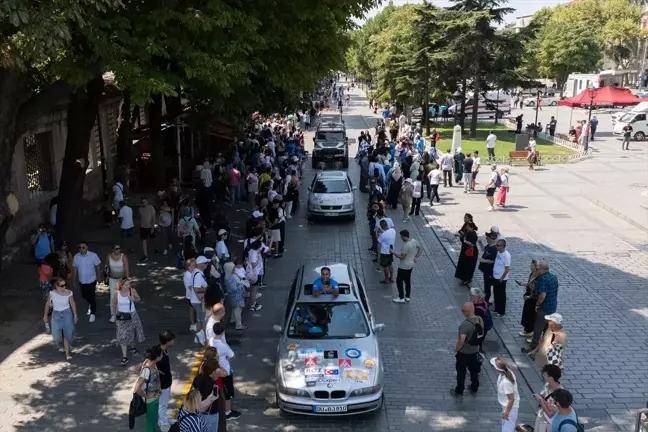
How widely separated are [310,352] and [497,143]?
98.2 ft

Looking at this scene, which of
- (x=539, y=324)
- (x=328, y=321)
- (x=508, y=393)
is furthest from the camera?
(x=539, y=324)

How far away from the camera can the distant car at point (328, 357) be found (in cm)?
792

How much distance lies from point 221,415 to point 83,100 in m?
8.82

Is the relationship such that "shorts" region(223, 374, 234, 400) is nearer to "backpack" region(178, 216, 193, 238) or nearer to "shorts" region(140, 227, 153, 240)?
"backpack" region(178, 216, 193, 238)

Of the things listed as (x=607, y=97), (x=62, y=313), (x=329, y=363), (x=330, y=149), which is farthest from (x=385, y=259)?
(x=607, y=97)

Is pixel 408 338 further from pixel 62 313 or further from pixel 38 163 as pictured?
pixel 38 163

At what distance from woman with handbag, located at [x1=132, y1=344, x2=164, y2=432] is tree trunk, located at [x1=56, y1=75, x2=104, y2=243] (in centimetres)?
723

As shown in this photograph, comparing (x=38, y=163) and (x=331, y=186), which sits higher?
(x=38, y=163)

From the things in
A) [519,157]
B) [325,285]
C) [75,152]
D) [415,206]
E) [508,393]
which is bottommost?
[508,393]

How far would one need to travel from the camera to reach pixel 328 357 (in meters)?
8.32

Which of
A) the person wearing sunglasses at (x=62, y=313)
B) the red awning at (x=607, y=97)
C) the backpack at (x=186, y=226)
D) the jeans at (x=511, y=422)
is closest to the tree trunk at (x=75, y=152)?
the backpack at (x=186, y=226)

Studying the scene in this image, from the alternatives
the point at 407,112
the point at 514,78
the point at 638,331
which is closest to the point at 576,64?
the point at 407,112

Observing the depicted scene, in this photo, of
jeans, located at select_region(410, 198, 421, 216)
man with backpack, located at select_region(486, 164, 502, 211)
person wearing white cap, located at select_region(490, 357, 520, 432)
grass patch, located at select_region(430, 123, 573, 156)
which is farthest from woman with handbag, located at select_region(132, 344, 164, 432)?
grass patch, located at select_region(430, 123, 573, 156)

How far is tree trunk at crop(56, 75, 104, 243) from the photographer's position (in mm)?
13066
